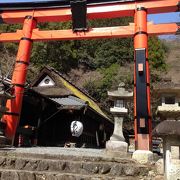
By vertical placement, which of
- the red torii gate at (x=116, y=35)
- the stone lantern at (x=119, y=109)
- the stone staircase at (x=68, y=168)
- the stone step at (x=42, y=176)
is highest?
the red torii gate at (x=116, y=35)

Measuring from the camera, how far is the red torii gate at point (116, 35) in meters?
8.91

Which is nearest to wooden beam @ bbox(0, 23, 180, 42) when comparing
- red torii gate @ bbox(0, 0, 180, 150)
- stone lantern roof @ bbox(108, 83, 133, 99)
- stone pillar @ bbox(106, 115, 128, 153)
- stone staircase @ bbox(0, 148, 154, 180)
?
red torii gate @ bbox(0, 0, 180, 150)

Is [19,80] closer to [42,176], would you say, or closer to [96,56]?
[42,176]

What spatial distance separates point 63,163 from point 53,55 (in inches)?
918

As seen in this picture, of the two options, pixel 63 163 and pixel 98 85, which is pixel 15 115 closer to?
pixel 63 163

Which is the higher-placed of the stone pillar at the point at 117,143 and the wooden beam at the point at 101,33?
the wooden beam at the point at 101,33

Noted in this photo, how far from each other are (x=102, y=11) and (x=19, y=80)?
4217 mm

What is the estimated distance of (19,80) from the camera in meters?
10.6

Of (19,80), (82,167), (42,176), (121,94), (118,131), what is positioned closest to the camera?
(42,176)

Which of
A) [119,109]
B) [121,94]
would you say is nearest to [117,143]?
[119,109]

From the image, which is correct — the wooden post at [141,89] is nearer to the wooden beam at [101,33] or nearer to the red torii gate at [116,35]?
the red torii gate at [116,35]

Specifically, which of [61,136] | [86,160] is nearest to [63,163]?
[86,160]

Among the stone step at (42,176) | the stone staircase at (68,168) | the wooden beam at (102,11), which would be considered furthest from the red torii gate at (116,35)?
the stone step at (42,176)

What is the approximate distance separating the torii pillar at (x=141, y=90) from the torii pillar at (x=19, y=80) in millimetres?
4147
